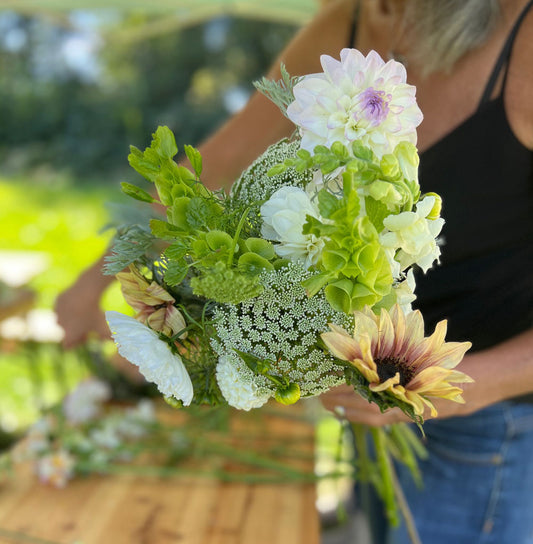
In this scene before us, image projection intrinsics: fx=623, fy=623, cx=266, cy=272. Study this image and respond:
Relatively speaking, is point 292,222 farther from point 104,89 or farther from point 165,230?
point 104,89

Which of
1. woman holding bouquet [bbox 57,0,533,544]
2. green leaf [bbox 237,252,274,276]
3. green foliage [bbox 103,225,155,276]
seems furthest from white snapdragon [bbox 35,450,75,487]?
green leaf [bbox 237,252,274,276]

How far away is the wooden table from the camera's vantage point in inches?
36.1

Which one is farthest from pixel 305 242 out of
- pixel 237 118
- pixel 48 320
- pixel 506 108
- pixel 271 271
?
pixel 48 320

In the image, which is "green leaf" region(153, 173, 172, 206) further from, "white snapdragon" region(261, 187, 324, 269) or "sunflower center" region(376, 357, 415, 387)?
"sunflower center" region(376, 357, 415, 387)

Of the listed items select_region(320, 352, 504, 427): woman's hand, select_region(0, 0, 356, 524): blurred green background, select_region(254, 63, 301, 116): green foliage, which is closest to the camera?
select_region(254, 63, 301, 116): green foliage

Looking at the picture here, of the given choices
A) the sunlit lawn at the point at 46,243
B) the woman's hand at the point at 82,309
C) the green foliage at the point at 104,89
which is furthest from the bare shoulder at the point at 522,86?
the green foliage at the point at 104,89

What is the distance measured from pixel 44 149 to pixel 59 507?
663cm

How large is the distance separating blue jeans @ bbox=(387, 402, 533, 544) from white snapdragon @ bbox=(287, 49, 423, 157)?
596 millimetres

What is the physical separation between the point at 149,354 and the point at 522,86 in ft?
1.66

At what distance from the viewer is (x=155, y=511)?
983 mm

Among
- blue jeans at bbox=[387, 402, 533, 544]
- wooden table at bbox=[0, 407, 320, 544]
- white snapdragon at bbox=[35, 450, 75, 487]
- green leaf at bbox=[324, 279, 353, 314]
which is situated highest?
green leaf at bbox=[324, 279, 353, 314]

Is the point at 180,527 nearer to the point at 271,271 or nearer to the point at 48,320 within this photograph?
the point at 271,271

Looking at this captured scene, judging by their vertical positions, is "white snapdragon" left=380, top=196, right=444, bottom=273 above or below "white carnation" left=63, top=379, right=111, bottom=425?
above

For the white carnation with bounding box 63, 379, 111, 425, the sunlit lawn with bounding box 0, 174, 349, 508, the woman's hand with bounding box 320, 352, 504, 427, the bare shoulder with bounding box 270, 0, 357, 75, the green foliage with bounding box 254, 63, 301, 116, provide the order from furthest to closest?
the sunlit lawn with bounding box 0, 174, 349, 508 → the white carnation with bounding box 63, 379, 111, 425 → the bare shoulder with bounding box 270, 0, 357, 75 → the woman's hand with bounding box 320, 352, 504, 427 → the green foliage with bounding box 254, 63, 301, 116
